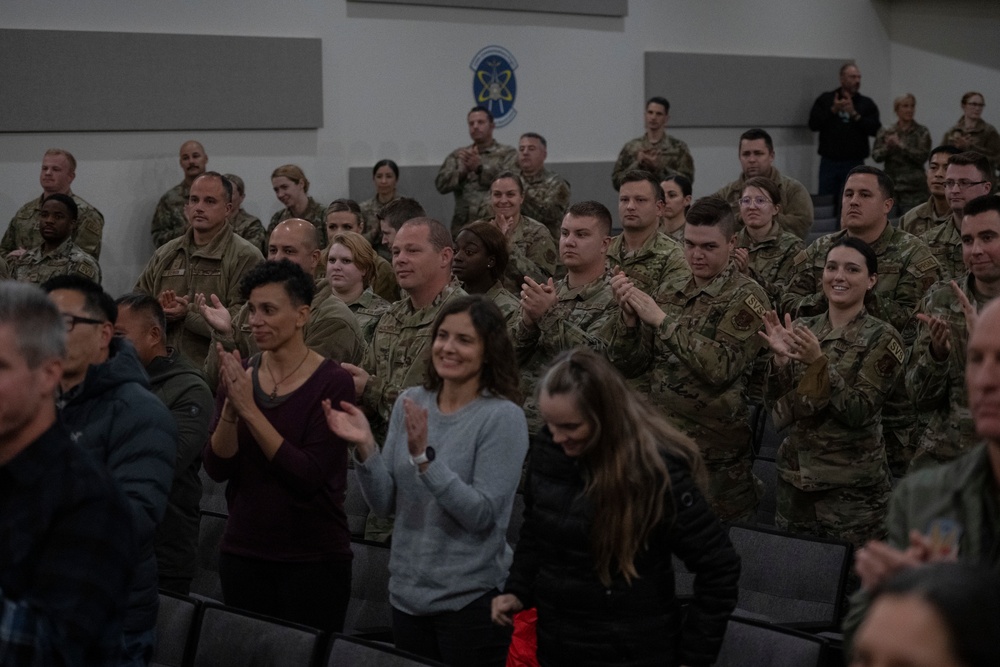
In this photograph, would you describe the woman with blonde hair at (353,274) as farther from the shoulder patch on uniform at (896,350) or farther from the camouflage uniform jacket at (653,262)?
the shoulder patch on uniform at (896,350)

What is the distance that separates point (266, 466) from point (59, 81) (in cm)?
631

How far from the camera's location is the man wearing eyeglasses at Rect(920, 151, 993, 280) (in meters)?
5.57

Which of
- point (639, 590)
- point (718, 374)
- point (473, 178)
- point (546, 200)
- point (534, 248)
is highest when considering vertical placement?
point (473, 178)

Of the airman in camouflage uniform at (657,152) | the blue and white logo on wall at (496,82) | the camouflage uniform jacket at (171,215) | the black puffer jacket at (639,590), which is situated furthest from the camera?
the blue and white logo on wall at (496,82)

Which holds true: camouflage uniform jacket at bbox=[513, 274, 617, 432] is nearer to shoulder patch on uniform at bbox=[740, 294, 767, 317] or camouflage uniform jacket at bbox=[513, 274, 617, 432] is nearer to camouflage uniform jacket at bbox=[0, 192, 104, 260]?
shoulder patch on uniform at bbox=[740, 294, 767, 317]

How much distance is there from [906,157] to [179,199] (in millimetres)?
6814

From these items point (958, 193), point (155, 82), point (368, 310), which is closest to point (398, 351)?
point (368, 310)

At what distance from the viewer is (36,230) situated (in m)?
8.11

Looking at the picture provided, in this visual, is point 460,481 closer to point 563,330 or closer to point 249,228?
point 563,330

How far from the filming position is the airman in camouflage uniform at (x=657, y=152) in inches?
410

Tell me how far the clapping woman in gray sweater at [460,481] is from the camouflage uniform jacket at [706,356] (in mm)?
1271

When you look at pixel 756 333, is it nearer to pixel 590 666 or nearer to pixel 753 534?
pixel 753 534

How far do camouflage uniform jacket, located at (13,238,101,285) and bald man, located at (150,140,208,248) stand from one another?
2.22 meters

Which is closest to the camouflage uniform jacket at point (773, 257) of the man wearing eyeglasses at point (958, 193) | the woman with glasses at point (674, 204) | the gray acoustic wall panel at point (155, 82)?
the man wearing eyeglasses at point (958, 193)
